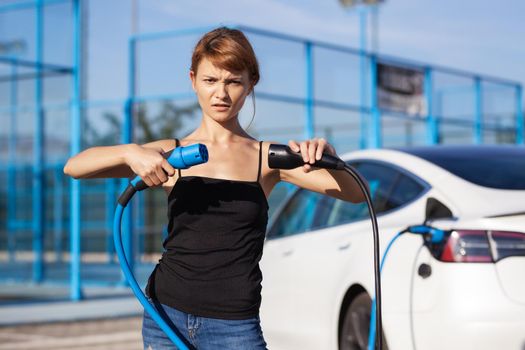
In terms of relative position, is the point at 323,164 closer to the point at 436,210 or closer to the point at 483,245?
the point at 483,245

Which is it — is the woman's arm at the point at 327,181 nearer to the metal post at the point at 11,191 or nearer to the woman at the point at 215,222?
the woman at the point at 215,222

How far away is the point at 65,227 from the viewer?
19.4 m

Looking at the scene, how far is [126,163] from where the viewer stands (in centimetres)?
304

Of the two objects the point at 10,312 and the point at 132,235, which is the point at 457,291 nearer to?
the point at 10,312

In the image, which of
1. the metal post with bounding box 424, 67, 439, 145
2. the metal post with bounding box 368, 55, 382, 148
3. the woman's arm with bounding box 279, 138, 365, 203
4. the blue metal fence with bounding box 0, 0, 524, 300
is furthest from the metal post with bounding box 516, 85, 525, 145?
the woman's arm with bounding box 279, 138, 365, 203

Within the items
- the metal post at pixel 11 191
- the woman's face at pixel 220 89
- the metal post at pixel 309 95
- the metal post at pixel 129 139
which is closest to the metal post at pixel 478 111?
the metal post at pixel 309 95

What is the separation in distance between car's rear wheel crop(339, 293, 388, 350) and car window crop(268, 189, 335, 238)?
1097 mm

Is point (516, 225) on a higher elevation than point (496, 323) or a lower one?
higher

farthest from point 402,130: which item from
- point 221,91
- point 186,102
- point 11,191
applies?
point 221,91

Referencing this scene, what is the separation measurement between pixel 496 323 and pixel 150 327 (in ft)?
5.78

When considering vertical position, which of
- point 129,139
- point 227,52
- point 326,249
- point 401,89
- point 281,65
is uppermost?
point 281,65

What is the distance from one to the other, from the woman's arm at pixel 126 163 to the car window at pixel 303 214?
319 cm

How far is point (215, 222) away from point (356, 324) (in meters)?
2.28

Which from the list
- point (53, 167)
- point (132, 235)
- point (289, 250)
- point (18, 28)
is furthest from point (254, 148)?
point (53, 167)
